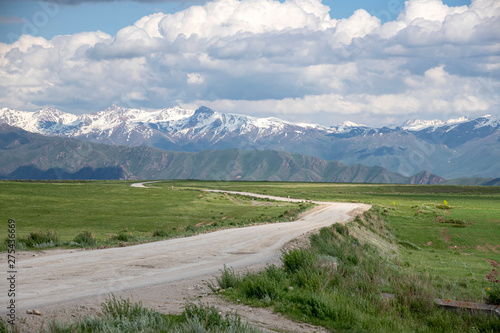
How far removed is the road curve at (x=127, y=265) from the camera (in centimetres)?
1530

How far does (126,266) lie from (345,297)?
9.77 metres

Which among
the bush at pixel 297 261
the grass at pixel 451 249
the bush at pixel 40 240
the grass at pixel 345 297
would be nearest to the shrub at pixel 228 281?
the grass at pixel 345 297

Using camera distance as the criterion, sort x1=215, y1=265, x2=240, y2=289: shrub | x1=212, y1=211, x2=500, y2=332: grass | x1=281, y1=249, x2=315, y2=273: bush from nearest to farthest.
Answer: x1=212, y1=211, x2=500, y2=332: grass → x1=215, y1=265, x2=240, y2=289: shrub → x1=281, y1=249, x2=315, y2=273: bush

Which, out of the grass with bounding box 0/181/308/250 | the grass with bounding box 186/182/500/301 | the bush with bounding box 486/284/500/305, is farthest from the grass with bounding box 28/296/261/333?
the grass with bounding box 0/181/308/250

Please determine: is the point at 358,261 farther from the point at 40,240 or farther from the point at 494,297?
the point at 40,240

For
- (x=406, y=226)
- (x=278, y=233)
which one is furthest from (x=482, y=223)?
(x=278, y=233)

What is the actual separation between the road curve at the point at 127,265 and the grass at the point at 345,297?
3.32 m

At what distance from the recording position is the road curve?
50.2 ft

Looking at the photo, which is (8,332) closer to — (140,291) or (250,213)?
(140,291)

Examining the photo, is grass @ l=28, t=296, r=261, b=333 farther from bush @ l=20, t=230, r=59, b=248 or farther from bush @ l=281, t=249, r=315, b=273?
bush @ l=20, t=230, r=59, b=248

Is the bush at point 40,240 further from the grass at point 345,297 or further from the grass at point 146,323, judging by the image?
the grass at point 146,323

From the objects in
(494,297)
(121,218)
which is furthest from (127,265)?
(121,218)

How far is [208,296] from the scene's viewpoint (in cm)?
1552

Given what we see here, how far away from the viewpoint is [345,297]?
52.4 ft
